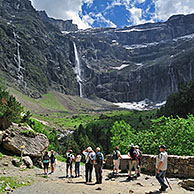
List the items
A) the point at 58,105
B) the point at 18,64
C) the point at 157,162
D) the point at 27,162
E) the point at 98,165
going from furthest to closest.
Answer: the point at 18,64 → the point at 58,105 → the point at 27,162 → the point at 98,165 → the point at 157,162

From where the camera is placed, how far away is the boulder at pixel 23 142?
18766 mm

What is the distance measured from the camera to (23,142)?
19594mm

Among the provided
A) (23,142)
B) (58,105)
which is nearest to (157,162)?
(23,142)

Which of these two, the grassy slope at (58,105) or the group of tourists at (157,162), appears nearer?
the group of tourists at (157,162)

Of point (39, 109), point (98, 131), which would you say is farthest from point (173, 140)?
point (39, 109)

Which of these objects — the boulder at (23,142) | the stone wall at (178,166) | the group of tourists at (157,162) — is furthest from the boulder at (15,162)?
the stone wall at (178,166)

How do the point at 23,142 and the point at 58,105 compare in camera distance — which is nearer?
the point at 23,142

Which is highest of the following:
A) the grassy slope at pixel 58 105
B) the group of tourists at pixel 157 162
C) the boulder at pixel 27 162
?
the grassy slope at pixel 58 105

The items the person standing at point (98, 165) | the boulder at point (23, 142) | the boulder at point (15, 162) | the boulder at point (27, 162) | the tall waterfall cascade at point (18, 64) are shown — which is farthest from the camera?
the tall waterfall cascade at point (18, 64)

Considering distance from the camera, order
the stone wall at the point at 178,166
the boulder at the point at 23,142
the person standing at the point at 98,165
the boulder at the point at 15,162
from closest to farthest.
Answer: the person standing at the point at 98,165 < the stone wall at the point at 178,166 < the boulder at the point at 15,162 < the boulder at the point at 23,142

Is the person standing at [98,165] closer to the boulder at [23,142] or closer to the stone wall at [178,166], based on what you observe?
the stone wall at [178,166]

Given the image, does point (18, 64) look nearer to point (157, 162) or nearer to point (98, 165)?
point (98, 165)

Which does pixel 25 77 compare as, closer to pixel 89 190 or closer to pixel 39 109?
pixel 39 109

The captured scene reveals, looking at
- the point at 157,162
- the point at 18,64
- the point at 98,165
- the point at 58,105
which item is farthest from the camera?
the point at 18,64
